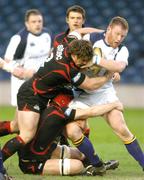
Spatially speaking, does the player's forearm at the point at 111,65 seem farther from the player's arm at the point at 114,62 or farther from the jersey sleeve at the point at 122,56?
the jersey sleeve at the point at 122,56

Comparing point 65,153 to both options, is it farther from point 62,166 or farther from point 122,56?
point 122,56

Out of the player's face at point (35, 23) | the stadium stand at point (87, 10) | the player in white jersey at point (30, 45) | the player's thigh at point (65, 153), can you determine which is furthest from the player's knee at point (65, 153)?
the stadium stand at point (87, 10)

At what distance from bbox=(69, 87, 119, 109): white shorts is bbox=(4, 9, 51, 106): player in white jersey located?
12.3 feet

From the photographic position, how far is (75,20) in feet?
31.0

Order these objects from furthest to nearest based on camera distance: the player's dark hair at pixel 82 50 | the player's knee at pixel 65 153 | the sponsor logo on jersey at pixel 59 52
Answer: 1. the player's knee at pixel 65 153
2. the sponsor logo on jersey at pixel 59 52
3. the player's dark hair at pixel 82 50

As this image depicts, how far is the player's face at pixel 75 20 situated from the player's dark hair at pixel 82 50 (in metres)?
2.18

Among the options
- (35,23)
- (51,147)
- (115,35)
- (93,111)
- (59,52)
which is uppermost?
(115,35)

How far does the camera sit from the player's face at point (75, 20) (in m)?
9.41

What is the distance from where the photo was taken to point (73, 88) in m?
7.85

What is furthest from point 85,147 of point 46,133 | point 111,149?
point 111,149

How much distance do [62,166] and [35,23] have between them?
482 cm

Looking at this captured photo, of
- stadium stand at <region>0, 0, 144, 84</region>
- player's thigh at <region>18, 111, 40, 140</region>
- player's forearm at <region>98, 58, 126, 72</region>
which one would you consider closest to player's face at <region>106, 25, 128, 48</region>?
player's forearm at <region>98, 58, 126, 72</region>

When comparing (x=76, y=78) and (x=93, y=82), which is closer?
(x=76, y=78)

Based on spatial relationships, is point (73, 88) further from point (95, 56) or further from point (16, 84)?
point (16, 84)
